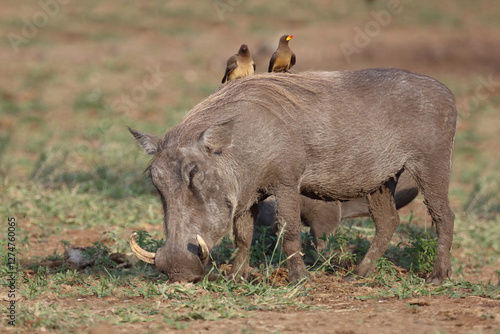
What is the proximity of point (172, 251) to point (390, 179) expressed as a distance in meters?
1.90

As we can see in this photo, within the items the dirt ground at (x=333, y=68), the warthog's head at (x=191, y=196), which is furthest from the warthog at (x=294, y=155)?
the dirt ground at (x=333, y=68)

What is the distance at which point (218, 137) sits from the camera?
13.0ft

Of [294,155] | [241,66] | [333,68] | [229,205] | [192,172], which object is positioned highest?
[333,68]

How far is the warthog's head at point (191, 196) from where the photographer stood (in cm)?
374

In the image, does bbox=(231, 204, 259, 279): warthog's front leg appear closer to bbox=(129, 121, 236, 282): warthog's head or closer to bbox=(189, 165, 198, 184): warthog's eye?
bbox=(129, 121, 236, 282): warthog's head

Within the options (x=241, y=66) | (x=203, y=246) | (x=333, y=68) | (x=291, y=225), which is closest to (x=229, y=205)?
(x=203, y=246)

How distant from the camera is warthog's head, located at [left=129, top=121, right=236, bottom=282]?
3740mm

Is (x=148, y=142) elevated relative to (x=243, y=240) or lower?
elevated

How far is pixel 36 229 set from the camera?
5855mm

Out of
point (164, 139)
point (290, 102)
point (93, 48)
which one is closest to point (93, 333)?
point (164, 139)

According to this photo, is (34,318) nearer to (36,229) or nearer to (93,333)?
(93,333)

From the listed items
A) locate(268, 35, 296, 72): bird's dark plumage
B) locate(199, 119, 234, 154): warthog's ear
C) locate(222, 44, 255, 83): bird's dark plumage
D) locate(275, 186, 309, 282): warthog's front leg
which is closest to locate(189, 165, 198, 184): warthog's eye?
locate(199, 119, 234, 154): warthog's ear

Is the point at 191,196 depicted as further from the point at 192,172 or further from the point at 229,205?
the point at 229,205

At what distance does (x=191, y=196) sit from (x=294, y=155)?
72 cm
